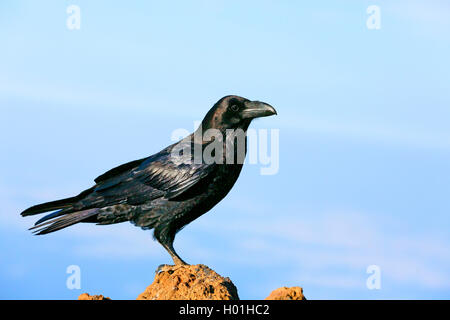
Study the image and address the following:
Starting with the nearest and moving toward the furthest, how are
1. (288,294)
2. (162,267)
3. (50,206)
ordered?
(288,294), (162,267), (50,206)

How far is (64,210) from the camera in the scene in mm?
8867

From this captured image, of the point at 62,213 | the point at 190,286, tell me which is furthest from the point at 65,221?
the point at 190,286

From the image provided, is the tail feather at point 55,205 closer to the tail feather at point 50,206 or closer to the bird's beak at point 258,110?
the tail feather at point 50,206

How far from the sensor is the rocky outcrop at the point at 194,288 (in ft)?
24.5

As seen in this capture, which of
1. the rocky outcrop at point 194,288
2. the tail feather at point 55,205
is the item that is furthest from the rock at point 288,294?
the tail feather at point 55,205

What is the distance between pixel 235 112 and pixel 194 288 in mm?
2580

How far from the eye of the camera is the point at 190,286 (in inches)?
301

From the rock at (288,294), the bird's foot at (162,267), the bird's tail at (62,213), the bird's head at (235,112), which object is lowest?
the rock at (288,294)

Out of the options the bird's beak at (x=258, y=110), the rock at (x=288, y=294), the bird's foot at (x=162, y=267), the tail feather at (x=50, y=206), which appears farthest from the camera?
the tail feather at (x=50, y=206)

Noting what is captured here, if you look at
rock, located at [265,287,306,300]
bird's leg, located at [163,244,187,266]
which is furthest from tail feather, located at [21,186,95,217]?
rock, located at [265,287,306,300]

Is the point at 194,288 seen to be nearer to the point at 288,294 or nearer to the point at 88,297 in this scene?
the point at 288,294
